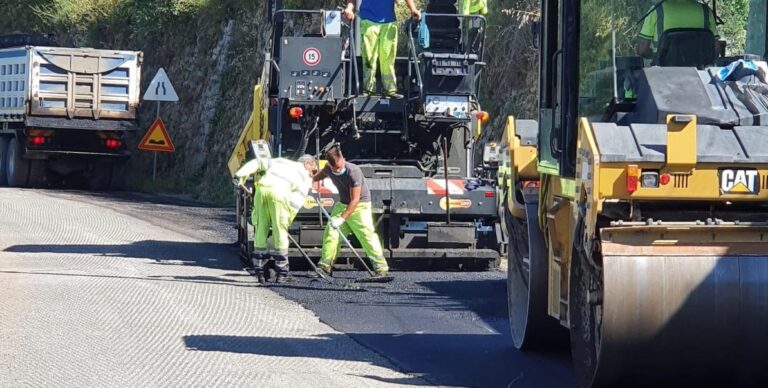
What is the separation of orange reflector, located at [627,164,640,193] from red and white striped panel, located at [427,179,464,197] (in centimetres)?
700

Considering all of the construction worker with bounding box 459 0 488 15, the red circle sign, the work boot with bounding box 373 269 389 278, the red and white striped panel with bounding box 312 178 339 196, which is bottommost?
the work boot with bounding box 373 269 389 278

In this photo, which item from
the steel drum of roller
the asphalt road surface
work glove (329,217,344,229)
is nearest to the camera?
the steel drum of roller

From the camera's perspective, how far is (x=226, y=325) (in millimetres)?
9969

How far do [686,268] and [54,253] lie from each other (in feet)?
31.5

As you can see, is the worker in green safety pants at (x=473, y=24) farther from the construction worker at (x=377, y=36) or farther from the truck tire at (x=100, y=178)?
the truck tire at (x=100, y=178)

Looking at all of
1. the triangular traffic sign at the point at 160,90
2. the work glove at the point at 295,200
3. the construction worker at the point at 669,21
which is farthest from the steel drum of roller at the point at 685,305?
the triangular traffic sign at the point at 160,90

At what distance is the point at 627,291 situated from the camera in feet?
21.6

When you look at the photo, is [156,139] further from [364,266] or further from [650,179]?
[650,179]

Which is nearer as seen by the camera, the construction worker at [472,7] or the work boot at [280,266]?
the work boot at [280,266]

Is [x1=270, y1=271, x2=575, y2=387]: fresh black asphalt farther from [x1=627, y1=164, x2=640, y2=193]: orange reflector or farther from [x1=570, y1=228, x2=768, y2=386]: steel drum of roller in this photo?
[x1=627, y1=164, x2=640, y2=193]: orange reflector

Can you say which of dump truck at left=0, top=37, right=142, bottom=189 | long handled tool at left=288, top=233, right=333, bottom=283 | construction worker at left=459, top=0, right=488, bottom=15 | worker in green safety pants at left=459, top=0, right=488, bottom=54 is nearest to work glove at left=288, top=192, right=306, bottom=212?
long handled tool at left=288, top=233, right=333, bottom=283

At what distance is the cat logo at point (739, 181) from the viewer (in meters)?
6.59

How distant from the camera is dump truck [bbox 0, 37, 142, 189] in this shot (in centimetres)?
2672

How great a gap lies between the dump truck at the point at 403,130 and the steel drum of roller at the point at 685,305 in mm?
6789
